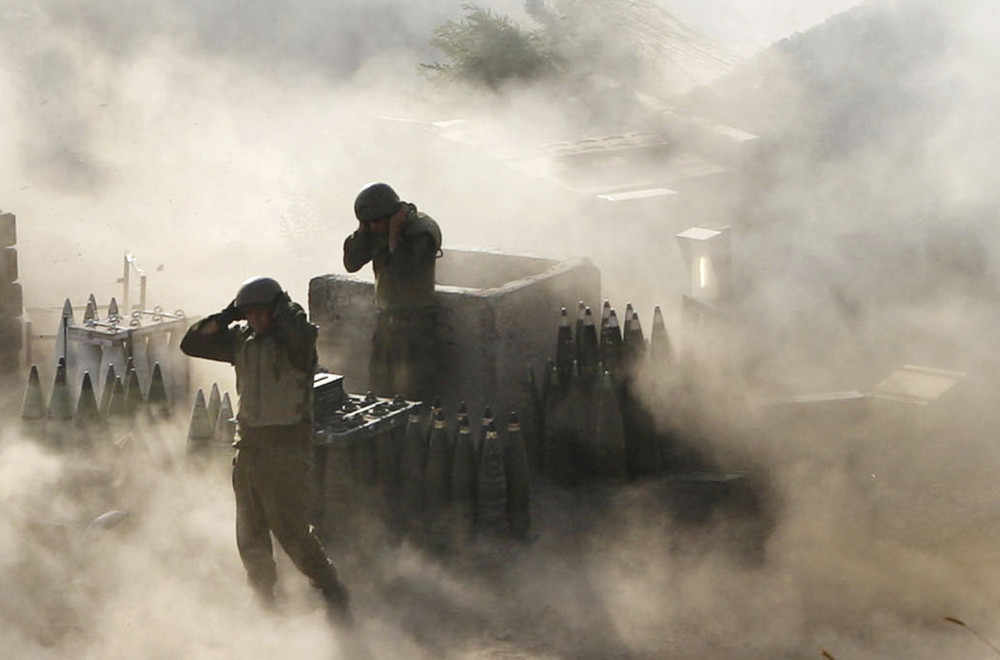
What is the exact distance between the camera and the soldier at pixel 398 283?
842cm

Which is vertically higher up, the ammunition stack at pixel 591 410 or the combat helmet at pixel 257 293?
the combat helmet at pixel 257 293

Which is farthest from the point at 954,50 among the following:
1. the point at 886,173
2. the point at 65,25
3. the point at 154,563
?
the point at 65,25

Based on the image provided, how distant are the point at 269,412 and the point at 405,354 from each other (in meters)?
2.25

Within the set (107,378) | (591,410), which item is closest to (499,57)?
(107,378)

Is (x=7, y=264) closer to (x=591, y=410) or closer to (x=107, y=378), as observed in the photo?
(x=107, y=378)

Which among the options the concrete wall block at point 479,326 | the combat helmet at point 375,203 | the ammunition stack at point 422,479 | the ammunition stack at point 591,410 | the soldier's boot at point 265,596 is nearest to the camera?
the soldier's boot at point 265,596

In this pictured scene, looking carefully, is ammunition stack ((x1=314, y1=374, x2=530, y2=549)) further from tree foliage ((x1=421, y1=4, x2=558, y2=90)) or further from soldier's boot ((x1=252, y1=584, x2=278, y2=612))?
tree foliage ((x1=421, y1=4, x2=558, y2=90))

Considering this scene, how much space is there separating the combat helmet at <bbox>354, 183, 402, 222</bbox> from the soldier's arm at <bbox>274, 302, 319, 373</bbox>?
78.7 inches

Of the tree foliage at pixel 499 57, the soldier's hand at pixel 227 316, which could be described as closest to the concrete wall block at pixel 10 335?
the soldier's hand at pixel 227 316

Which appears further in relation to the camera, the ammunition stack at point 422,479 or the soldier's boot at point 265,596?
the ammunition stack at point 422,479

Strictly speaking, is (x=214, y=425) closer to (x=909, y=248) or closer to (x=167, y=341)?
(x=167, y=341)

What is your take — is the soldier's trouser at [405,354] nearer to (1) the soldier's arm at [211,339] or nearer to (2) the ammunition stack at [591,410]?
(2) the ammunition stack at [591,410]

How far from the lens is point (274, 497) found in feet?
21.2

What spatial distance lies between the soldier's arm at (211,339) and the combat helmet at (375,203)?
1.97 m
